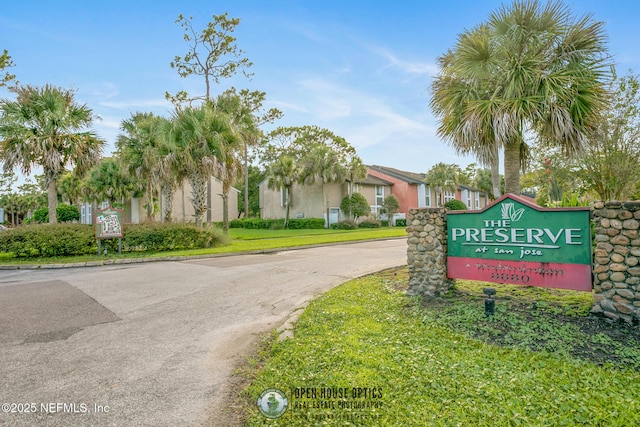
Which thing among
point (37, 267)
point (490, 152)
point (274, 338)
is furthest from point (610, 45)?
point (37, 267)

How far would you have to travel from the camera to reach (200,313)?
19.4 feet

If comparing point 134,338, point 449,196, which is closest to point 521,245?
point 134,338

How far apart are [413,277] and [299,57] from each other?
10.5 m

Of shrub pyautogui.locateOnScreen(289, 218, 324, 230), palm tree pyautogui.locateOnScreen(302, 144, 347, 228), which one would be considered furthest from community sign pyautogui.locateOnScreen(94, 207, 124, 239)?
shrub pyautogui.locateOnScreen(289, 218, 324, 230)

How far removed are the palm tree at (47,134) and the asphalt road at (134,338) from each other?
8174 millimetres

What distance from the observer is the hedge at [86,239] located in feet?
42.7

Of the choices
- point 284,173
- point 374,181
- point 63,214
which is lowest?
point 63,214

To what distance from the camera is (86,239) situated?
46.5ft

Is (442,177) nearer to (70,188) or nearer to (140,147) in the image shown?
(140,147)

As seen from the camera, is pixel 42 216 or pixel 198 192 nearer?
pixel 198 192

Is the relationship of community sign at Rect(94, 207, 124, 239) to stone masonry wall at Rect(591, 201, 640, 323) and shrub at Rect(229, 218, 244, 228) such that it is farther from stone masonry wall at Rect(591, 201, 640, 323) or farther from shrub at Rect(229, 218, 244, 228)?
shrub at Rect(229, 218, 244, 228)

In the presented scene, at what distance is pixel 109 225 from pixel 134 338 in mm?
11228

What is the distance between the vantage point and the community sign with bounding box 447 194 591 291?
15.9 feet

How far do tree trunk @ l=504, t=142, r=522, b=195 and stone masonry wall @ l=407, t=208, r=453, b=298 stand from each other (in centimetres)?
433
